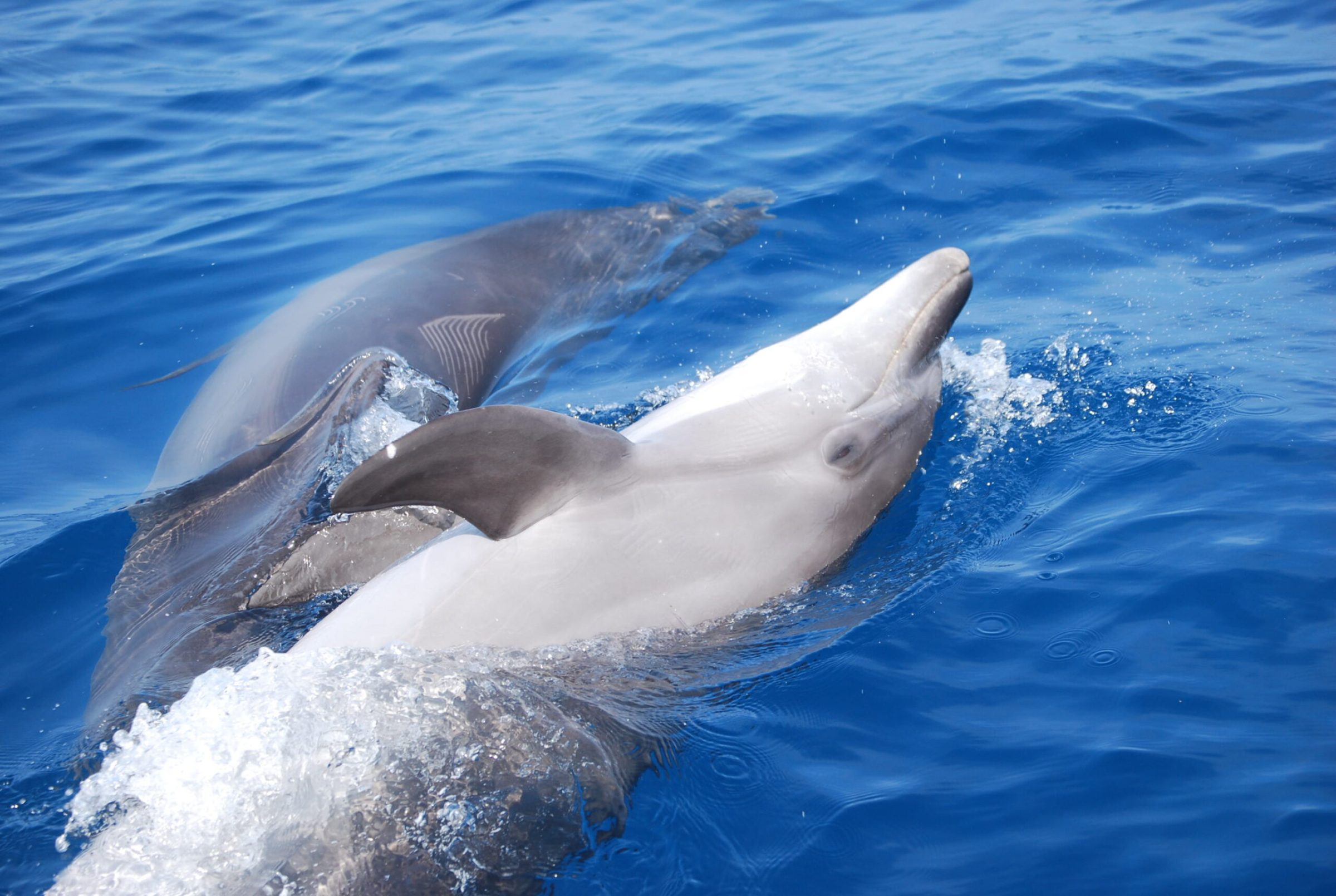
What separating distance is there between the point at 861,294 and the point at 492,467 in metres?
5.24

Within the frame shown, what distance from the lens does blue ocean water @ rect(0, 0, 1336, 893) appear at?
163 inches

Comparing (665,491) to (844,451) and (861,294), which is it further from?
(861,294)

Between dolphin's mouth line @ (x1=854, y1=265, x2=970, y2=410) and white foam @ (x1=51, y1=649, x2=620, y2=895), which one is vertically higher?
dolphin's mouth line @ (x1=854, y1=265, x2=970, y2=410)

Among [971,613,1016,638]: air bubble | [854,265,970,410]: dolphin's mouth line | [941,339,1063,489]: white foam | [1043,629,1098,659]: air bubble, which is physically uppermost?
[854,265,970,410]: dolphin's mouth line

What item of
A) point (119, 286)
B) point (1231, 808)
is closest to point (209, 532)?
point (119, 286)

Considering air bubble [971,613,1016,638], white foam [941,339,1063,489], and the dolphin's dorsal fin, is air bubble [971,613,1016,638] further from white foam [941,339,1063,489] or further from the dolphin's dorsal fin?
the dolphin's dorsal fin

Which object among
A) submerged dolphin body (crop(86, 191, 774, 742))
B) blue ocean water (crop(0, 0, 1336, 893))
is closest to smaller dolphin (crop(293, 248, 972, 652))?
blue ocean water (crop(0, 0, 1336, 893))

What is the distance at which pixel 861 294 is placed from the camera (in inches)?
349

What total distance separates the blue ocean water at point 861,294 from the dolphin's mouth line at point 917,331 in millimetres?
614

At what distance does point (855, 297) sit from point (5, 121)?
10.8 metres

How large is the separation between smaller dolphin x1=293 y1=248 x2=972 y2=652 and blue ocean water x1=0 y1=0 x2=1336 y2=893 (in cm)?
34

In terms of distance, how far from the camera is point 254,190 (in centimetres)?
1166

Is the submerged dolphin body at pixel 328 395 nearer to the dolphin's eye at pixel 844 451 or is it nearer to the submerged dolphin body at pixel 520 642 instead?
the submerged dolphin body at pixel 520 642

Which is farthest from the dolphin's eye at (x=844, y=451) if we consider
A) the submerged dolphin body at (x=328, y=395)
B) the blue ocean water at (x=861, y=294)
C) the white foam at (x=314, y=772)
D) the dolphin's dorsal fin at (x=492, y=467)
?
the submerged dolphin body at (x=328, y=395)
